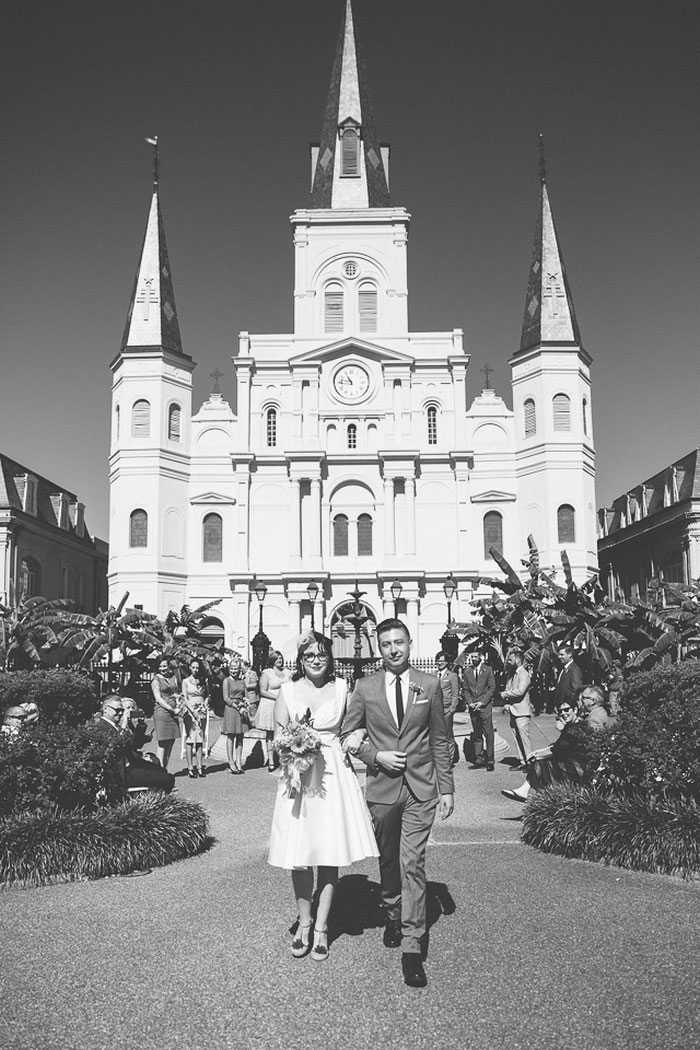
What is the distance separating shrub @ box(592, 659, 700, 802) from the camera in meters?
8.30

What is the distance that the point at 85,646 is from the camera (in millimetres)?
28469

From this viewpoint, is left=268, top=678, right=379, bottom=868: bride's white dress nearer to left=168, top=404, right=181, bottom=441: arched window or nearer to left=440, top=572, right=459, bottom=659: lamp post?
left=440, top=572, right=459, bottom=659: lamp post

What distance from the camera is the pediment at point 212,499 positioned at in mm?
43281

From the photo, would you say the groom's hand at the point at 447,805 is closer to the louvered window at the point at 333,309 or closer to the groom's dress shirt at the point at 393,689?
the groom's dress shirt at the point at 393,689

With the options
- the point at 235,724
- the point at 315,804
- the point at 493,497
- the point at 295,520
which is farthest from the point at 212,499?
the point at 315,804

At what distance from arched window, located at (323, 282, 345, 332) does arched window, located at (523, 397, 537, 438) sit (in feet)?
31.5

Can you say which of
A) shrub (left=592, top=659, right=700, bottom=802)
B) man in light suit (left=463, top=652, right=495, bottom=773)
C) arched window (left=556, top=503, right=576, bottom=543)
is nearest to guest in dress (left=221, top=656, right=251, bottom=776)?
man in light suit (left=463, top=652, right=495, bottom=773)

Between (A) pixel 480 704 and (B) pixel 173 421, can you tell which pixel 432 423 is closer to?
(B) pixel 173 421

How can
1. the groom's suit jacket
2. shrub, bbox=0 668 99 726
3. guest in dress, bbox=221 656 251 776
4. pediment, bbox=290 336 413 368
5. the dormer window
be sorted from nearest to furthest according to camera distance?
the groom's suit jacket, shrub, bbox=0 668 99 726, guest in dress, bbox=221 656 251 776, pediment, bbox=290 336 413 368, the dormer window

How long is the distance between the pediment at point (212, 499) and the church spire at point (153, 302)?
7.04 metres

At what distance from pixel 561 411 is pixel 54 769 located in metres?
37.8

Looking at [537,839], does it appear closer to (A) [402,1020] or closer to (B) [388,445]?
(A) [402,1020]

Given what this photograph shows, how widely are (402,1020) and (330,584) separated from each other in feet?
123

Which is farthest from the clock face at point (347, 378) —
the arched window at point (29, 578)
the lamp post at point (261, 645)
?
the arched window at point (29, 578)
